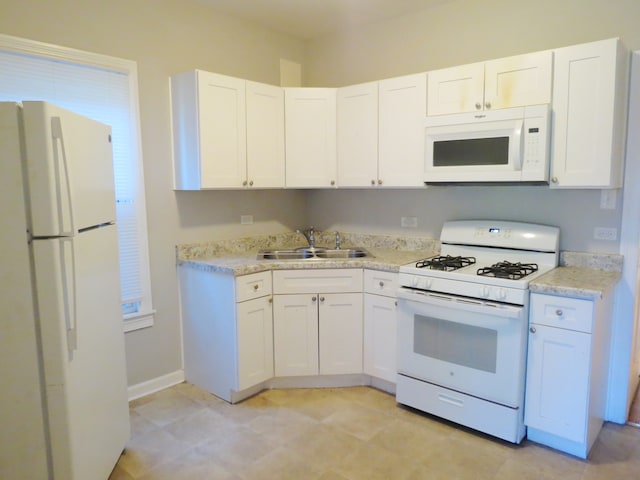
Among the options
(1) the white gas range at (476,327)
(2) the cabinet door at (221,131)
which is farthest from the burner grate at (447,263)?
(2) the cabinet door at (221,131)

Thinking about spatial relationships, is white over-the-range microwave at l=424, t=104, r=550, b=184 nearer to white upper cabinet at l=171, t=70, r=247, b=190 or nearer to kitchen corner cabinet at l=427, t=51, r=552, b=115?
kitchen corner cabinet at l=427, t=51, r=552, b=115

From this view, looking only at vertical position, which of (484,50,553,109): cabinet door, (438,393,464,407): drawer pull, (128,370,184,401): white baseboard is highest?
(484,50,553,109): cabinet door

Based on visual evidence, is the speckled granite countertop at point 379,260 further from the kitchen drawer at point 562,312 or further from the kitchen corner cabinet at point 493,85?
the kitchen corner cabinet at point 493,85

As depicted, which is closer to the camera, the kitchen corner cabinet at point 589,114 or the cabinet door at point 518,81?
the kitchen corner cabinet at point 589,114

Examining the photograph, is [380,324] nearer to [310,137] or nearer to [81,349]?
[310,137]

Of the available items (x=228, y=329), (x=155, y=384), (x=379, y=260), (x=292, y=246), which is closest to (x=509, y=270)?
(x=379, y=260)

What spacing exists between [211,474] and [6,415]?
3.31 feet

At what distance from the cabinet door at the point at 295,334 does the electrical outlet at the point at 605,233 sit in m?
1.83

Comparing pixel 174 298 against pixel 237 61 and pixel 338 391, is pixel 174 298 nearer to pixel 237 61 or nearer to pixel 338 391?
pixel 338 391

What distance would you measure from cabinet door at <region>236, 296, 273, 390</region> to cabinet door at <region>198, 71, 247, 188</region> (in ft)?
2.96

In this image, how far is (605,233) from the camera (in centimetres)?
271

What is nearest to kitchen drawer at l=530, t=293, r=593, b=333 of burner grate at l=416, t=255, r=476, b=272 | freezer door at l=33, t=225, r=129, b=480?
burner grate at l=416, t=255, r=476, b=272

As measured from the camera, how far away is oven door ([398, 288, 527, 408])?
7.91 feet

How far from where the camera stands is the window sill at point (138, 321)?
119 inches
